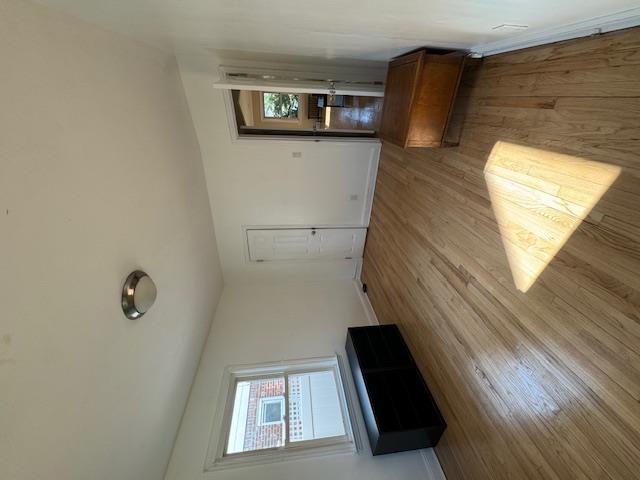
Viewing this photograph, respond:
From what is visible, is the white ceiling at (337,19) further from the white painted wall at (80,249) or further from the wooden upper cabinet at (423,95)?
the white painted wall at (80,249)

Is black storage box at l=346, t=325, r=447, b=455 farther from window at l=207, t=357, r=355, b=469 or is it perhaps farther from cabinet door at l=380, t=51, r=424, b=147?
cabinet door at l=380, t=51, r=424, b=147

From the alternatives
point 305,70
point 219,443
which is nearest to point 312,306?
point 219,443

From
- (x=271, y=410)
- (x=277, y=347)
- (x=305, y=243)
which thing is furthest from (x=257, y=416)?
(x=305, y=243)

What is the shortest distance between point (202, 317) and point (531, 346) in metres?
2.55

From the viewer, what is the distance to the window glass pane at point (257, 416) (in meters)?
2.00

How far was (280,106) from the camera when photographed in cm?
252

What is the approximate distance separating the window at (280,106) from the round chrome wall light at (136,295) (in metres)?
1.92

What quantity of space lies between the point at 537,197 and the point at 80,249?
1.92m

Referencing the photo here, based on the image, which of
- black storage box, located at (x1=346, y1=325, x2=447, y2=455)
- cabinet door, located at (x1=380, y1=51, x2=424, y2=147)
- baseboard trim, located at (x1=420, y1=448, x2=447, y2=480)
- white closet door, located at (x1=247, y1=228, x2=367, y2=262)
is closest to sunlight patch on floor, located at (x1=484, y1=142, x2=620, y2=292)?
cabinet door, located at (x1=380, y1=51, x2=424, y2=147)

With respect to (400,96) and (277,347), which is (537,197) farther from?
(277,347)

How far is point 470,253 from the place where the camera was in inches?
58.7

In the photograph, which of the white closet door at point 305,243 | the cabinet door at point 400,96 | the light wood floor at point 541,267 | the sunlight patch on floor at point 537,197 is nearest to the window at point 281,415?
the light wood floor at point 541,267

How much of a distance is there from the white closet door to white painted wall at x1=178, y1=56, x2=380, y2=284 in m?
0.10

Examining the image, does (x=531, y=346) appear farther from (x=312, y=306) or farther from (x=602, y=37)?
(x=312, y=306)
